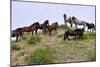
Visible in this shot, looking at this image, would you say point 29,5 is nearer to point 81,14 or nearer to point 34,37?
point 34,37

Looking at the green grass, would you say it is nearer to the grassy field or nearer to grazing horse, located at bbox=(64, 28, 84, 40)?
the grassy field

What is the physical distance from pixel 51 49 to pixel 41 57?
0.54ft

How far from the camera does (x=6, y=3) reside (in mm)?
2338

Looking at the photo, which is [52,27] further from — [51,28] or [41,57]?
[41,57]

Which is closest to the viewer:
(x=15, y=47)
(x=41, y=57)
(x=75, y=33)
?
(x=15, y=47)

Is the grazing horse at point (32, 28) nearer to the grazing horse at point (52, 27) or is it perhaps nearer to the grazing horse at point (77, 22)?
the grazing horse at point (52, 27)

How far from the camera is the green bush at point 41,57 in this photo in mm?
2449

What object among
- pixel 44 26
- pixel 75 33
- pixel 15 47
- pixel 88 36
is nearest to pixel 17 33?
pixel 15 47

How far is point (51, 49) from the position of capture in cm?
255

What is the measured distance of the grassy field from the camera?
2402mm

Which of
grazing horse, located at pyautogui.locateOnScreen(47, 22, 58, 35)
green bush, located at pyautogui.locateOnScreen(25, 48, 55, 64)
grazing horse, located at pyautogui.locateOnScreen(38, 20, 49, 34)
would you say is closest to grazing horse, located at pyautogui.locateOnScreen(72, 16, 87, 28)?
grazing horse, located at pyautogui.locateOnScreen(47, 22, 58, 35)

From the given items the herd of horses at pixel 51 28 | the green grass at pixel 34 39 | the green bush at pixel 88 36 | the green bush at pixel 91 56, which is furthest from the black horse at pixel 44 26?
the green bush at pixel 91 56

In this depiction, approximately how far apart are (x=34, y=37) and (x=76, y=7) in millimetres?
702

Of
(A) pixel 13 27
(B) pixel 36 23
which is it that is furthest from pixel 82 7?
(A) pixel 13 27
